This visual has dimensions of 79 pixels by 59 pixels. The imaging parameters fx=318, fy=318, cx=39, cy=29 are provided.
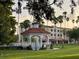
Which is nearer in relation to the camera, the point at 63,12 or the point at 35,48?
the point at 63,12

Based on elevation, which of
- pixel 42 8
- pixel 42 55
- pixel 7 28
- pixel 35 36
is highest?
pixel 42 8

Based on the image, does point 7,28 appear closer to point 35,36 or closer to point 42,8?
point 35,36

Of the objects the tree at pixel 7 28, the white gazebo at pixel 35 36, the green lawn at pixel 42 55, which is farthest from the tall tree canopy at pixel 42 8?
the white gazebo at pixel 35 36

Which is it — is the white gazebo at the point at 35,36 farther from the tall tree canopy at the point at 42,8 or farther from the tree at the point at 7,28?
the tall tree canopy at the point at 42,8

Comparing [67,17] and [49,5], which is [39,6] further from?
[67,17]

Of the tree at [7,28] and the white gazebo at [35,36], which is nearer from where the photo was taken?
the tree at [7,28]

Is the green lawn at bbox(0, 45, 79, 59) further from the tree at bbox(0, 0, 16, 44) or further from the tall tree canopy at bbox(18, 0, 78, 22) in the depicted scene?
the tall tree canopy at bbox(18, 0, 78, 22)

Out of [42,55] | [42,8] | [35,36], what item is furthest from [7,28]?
[42,8]

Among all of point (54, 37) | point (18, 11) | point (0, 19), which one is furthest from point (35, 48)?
point (54, 37)

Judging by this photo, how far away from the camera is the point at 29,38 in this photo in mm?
81562

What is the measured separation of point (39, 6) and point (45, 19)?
0.63 meters

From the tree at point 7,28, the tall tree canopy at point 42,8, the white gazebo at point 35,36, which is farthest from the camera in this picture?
the white gazebo at point 35,36

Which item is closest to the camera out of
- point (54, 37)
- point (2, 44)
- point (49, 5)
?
point (49, 5)

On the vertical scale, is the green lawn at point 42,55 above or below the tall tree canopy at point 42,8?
below
